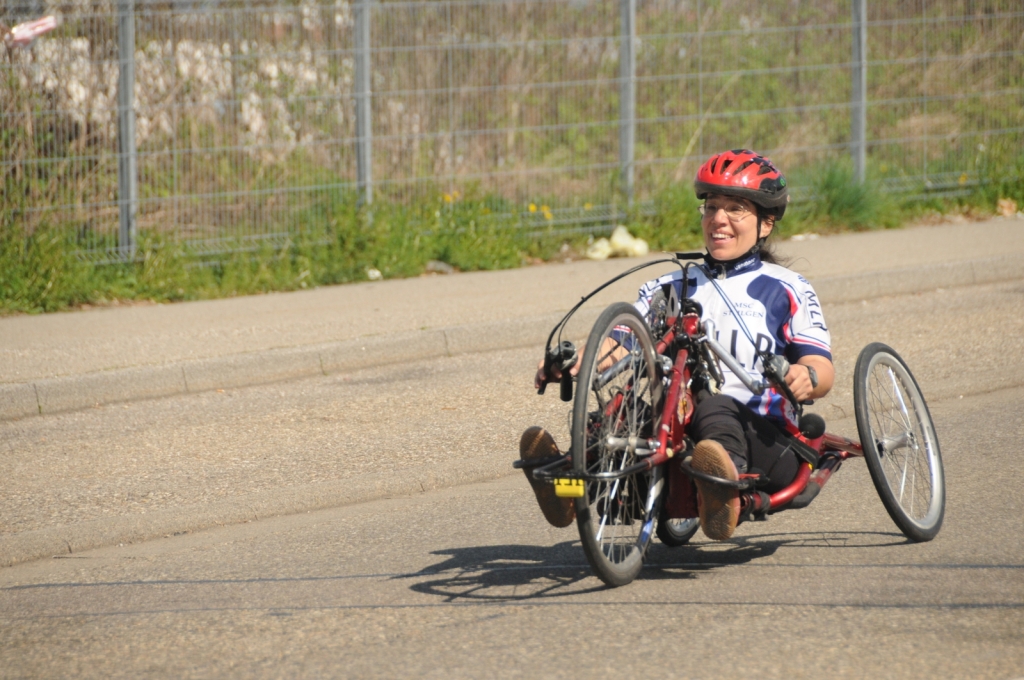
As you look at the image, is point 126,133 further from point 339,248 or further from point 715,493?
Answer: point 715,493

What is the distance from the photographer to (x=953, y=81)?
13789 millimetres

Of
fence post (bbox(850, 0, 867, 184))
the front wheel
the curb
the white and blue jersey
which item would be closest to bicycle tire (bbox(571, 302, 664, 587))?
the white and blue jersey

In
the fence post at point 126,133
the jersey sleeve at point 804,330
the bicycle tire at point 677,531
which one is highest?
the fence post at point 126,133

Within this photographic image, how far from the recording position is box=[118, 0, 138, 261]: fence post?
33.6ft

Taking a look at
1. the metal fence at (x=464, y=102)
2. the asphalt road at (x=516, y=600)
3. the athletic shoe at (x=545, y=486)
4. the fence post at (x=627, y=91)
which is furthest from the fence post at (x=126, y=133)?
the athletic shoe at (x=545, y=486)

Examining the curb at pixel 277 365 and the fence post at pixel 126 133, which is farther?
the fence post at pixel 126 133

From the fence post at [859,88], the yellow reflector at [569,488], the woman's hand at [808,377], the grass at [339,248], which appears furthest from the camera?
the fence post at [859,88]

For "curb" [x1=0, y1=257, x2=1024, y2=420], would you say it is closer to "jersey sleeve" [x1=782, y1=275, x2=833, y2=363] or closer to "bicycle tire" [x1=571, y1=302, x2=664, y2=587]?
"bicycle tire" [x1=571, y1=302, x2=664, y2=587]

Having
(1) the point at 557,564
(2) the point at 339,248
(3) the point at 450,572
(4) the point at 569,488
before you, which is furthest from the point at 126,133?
(4) the point at 569,488

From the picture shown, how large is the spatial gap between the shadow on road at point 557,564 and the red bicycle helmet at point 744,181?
1.18 m

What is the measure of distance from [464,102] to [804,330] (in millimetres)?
7259

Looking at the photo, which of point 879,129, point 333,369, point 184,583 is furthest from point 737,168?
point 879,129

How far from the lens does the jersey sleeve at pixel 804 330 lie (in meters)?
4.54

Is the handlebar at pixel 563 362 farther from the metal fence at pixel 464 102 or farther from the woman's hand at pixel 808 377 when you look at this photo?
the metal fence at pixel 464 102
